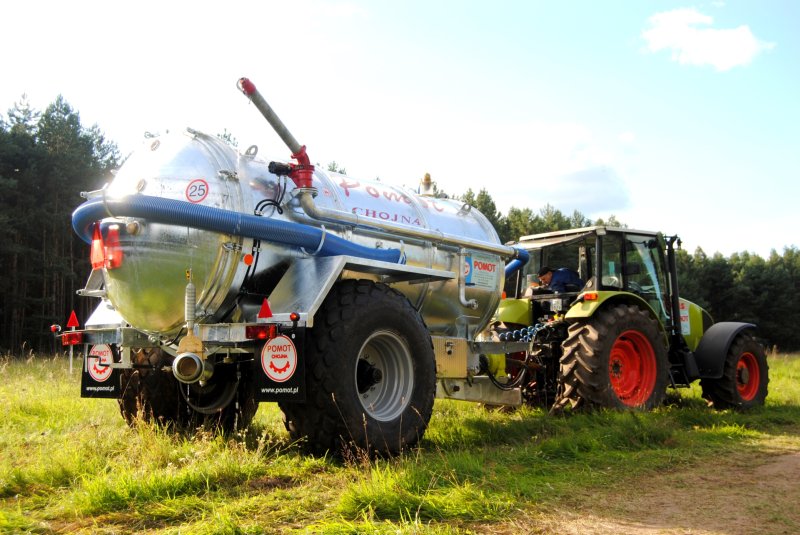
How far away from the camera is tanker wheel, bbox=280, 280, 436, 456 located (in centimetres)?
502

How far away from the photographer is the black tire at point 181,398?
641 centimetres

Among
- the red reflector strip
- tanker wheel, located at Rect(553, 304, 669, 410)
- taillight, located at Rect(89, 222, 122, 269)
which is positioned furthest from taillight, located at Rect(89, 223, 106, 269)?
tanker wheel, located at Rect(553, 304, 669, 410)

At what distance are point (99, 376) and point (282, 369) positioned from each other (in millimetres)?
2473

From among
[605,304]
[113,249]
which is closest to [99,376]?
[113,249]

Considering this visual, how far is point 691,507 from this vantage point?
4301 millimetres

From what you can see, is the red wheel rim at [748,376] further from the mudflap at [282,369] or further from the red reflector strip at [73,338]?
the red reflector strip at [73,338]

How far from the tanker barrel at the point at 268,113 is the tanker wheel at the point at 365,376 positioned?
4.36ft

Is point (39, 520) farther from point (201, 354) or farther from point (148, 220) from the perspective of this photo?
point (148, 220)

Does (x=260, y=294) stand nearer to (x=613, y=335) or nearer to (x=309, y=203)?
(x=309, y=203)

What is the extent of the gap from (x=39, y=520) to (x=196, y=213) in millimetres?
Answer: 2269

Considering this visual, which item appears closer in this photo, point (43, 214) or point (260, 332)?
point (260, 332)

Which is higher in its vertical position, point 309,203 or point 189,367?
point 309,203

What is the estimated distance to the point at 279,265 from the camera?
5691 millimetres

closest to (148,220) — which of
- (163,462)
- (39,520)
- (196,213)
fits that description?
(196,213)
